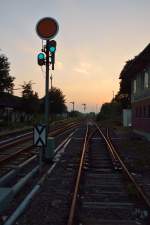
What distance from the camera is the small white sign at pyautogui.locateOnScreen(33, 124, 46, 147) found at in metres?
12.7

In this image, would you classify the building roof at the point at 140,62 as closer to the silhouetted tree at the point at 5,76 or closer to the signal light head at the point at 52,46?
the signal light head at the point at 52,46

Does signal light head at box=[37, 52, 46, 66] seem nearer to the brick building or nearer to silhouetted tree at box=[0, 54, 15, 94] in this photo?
the brick building

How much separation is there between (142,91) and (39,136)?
22.1 metres

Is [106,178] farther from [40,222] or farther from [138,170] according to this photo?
[40,222]

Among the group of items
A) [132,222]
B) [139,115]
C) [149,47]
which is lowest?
[132,222]

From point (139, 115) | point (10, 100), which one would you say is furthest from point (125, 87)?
point (139, 115)

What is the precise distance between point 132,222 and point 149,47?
1946 centimetres

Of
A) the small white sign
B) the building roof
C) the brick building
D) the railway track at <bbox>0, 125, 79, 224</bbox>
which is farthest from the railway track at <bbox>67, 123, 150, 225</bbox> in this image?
the brick building

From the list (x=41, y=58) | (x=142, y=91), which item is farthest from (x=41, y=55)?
(x=142, y=91)

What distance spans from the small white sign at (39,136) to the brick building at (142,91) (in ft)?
48.2

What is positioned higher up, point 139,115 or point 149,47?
point 149,47

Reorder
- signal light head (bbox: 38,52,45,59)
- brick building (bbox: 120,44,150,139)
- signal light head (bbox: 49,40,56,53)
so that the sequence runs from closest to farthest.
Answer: signal light head (bbox: 38,52,45,59) < signal light head (bbox: 49,40,56,53) < brick building (bbox: 120,44,150,139)

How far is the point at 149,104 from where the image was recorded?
2964 centimetres

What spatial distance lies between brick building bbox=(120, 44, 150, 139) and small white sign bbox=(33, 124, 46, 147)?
1470 centimetres
